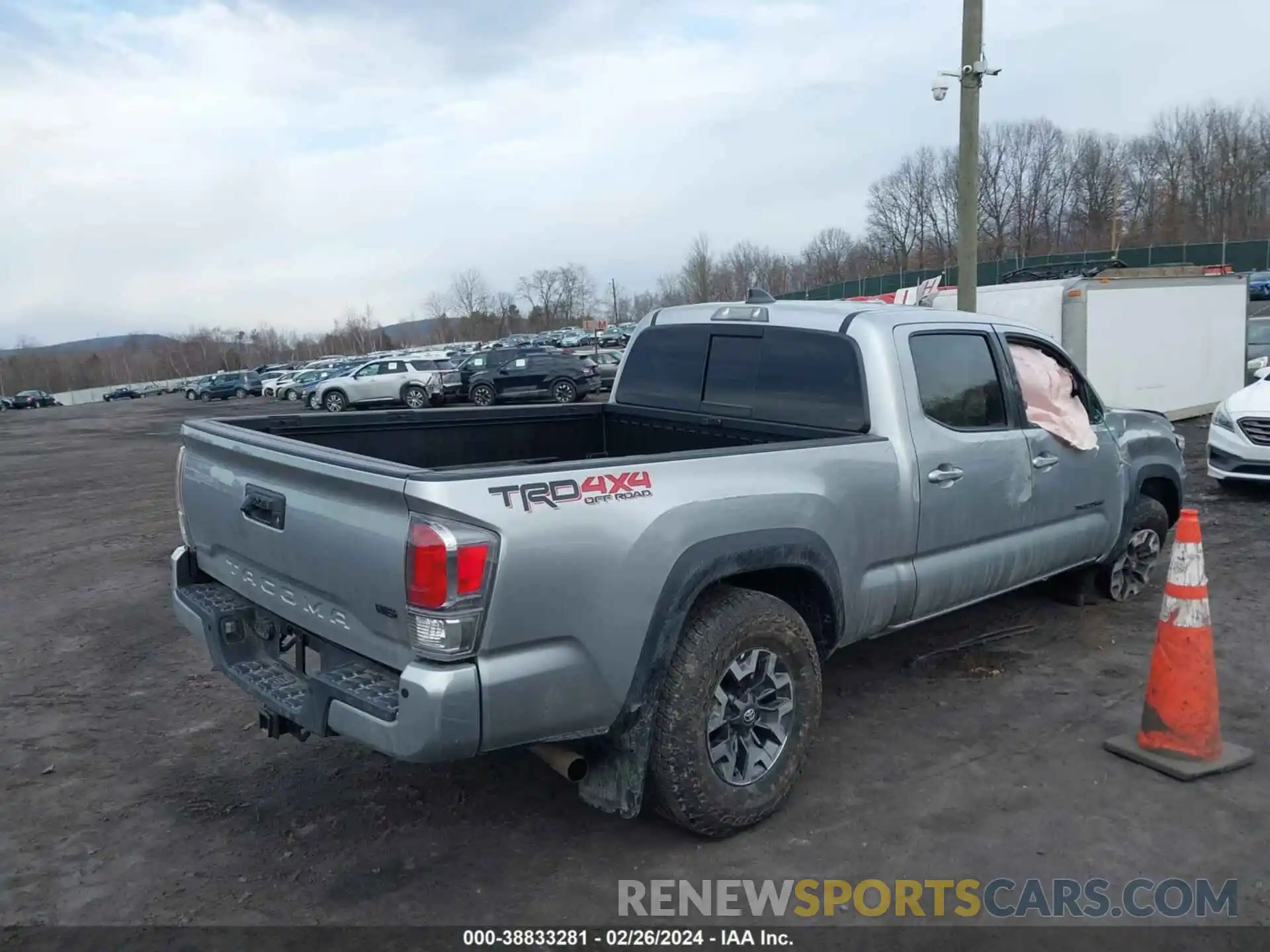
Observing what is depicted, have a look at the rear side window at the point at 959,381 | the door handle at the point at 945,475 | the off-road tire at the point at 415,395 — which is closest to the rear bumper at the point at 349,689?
the door handle at the point at 945,475

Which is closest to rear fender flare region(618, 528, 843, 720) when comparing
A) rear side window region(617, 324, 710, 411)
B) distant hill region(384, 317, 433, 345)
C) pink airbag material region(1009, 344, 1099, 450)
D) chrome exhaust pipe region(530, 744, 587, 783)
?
chrome exhaust pipe region(530, 744, 587, 783)

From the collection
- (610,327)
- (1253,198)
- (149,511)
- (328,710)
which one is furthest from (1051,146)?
(328,710)

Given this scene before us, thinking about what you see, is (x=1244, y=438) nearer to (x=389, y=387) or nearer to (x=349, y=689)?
(x=349, y=689)

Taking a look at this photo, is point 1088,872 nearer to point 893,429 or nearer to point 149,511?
point 893,429

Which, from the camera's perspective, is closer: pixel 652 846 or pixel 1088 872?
pixel 1088 872

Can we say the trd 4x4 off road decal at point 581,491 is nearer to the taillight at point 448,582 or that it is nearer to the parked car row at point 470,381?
the taillight at point 448,582

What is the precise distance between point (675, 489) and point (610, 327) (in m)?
86.4

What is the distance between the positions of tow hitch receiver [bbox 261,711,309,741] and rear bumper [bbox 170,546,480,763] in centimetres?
7

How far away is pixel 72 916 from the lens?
330 centimetres

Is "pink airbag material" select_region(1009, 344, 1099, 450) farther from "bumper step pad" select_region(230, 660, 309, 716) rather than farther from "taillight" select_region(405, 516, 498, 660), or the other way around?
"bumper step pad" select_region(230, 660, 309, 716)

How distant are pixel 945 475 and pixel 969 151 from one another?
914cm

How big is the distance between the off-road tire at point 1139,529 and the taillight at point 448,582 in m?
4.66

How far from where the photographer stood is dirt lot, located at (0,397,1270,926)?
3402mm

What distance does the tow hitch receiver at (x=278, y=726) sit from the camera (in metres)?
3.54
